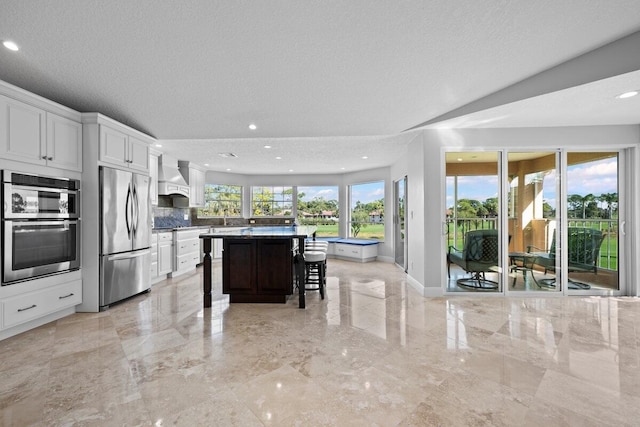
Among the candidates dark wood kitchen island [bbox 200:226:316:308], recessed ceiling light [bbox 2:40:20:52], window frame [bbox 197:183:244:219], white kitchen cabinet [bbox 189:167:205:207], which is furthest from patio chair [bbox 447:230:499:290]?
window frame [bbox 197:183:244:219]

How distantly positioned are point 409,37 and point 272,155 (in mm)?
3985

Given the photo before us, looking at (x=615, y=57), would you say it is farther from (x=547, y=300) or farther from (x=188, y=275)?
(x=188, y=275)

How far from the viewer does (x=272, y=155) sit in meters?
5.65

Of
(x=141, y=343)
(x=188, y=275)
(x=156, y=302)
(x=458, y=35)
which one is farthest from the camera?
(x=188, y=275)

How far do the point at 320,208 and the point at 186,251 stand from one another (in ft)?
12.7

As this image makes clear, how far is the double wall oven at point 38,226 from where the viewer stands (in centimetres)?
257

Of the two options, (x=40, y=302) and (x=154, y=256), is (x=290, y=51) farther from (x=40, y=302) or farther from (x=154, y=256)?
(x=154, y=256)

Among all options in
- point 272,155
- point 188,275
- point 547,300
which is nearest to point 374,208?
point 272,155

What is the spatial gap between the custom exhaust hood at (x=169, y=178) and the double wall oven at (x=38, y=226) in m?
2.18

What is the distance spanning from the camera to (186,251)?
5621 mm

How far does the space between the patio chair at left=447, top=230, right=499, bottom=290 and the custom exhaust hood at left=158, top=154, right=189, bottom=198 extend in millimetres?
5258

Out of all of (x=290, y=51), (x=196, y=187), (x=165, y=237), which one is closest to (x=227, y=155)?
(x=196, y=187)

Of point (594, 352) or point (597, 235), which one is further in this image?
point (597, 235)

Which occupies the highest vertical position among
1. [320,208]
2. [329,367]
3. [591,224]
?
[320,208]
